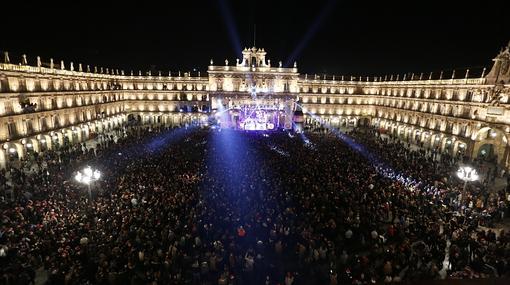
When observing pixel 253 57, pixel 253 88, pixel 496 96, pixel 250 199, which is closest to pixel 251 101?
pixel 253 88

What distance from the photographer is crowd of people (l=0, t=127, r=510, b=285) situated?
12195mm

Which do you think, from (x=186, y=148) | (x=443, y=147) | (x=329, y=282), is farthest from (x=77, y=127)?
(x=443, y=147)

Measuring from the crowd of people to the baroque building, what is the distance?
14.2 m

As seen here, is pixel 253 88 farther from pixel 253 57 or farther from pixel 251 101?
pixel 253 57

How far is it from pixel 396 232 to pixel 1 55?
138 feet

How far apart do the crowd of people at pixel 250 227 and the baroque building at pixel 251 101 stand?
558 inches

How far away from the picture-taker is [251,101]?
204 ft

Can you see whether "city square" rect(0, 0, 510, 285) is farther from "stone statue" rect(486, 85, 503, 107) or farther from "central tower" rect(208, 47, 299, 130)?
"central tower" rect(208, 47, 299, 130)

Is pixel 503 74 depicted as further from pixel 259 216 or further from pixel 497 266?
pixel 259 216

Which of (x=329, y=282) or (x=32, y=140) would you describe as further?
(x=32, y=140)

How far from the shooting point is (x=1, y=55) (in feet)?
107

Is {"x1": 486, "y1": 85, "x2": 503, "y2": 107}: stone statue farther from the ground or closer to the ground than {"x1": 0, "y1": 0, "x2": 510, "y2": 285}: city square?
farther from the ground

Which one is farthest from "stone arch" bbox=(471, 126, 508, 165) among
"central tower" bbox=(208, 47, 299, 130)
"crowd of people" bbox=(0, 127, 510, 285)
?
"central tower" bbox=(208, 47, 299, 130)

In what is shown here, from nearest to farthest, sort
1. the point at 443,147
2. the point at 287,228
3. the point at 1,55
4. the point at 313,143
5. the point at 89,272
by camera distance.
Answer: the point at 89,272, the point at 287,228, the point at 1,55, the point at 313,143, the point at 443,147
